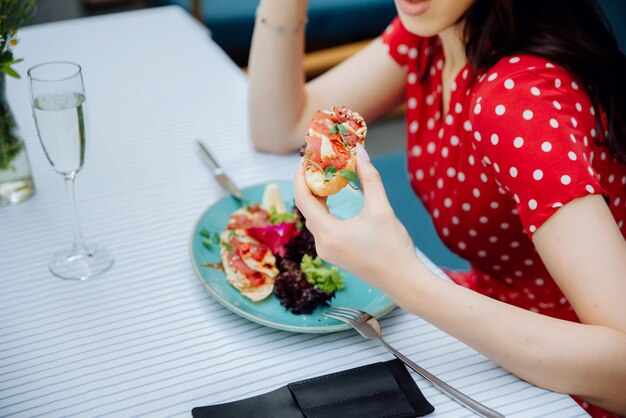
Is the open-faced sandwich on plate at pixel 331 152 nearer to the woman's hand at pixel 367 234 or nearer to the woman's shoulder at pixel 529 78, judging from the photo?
the woman's hand at pixel 367 234

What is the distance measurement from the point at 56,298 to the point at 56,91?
0.94 feet

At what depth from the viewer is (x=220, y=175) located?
118cm

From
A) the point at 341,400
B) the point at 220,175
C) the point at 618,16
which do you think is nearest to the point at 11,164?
the point at 220,175

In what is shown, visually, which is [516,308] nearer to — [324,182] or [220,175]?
[324,182]

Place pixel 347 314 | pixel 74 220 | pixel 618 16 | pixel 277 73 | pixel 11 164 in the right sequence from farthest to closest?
pixel 277 73 → pixel 618 16 → pixel 11 164 → pixel 74 220 → pixel 347 314

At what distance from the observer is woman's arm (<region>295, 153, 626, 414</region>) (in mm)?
784

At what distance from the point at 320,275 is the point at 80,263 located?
0.36 m

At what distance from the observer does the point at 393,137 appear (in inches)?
119

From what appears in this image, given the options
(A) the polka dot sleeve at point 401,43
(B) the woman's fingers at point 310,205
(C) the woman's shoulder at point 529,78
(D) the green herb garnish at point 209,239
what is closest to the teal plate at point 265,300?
(D) the green herb garnish at point 209,239

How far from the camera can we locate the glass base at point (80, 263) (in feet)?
3.19

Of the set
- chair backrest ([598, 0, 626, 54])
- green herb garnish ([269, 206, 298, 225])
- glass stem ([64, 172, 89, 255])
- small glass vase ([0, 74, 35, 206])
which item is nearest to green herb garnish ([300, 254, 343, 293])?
green herb garnish ([269, 206, 298, 225])

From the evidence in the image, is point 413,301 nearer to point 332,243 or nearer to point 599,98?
point 332,243

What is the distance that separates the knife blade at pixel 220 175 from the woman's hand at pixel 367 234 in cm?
32

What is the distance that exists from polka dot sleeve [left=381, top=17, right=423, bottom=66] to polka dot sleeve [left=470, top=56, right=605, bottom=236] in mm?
307
